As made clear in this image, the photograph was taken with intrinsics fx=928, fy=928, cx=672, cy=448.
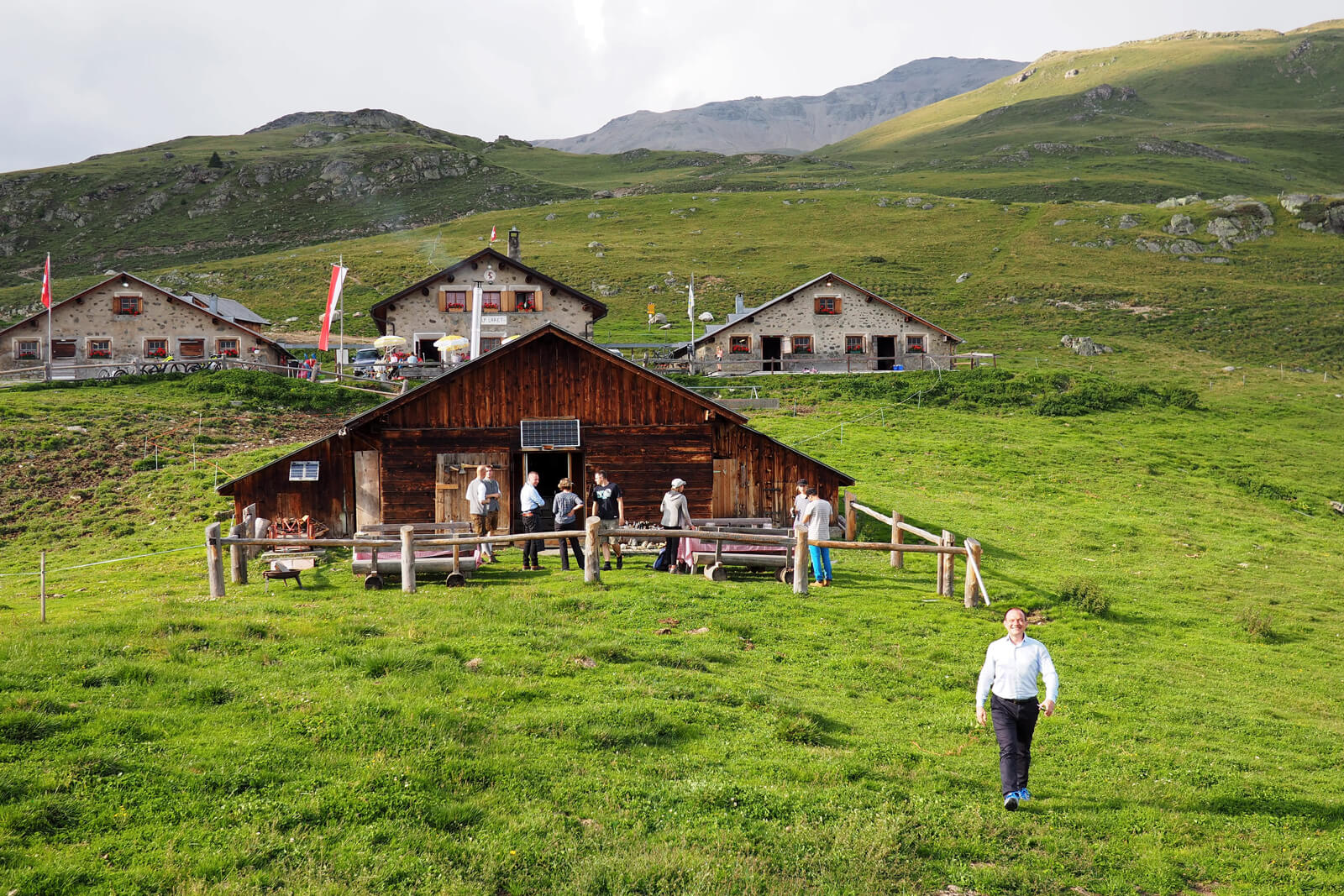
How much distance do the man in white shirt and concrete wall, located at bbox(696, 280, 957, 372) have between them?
48596 mm

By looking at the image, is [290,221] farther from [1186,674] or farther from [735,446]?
[1186,674]

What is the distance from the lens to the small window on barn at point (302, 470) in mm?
23422

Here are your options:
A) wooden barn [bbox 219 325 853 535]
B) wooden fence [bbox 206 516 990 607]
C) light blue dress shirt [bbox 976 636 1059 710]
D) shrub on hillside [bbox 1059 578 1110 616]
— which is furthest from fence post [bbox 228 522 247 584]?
shrub on hillside [bbox 1059 578 1110 616]

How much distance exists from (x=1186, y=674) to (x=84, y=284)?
102598 millimetres

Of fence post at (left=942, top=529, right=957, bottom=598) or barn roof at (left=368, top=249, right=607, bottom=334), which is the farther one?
barn roof at (left=368, top=249, right=607, bottom=334)

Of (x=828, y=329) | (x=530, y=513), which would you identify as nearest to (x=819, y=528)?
(x=530, y=513)

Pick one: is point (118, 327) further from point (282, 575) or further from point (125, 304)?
point (282, 575)

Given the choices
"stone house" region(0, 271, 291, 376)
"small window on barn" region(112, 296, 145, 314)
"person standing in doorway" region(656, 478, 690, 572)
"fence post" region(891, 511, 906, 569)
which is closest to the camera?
"person standing in doorway" region(656, 478, 690, 572)

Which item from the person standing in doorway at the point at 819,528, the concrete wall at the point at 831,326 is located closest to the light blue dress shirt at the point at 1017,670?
the person standing in doorway at the point at 819,528

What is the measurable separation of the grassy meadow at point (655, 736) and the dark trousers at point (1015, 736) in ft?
1.30

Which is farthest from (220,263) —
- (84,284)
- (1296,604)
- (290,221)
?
(1296,604)

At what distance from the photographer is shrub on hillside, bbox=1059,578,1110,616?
1866 centimetres

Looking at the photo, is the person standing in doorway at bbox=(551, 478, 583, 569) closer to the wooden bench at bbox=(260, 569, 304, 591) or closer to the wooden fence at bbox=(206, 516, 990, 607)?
the wooden fence at bbox=(206, 516, 990, 607)

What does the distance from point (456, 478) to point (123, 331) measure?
41.5 m
